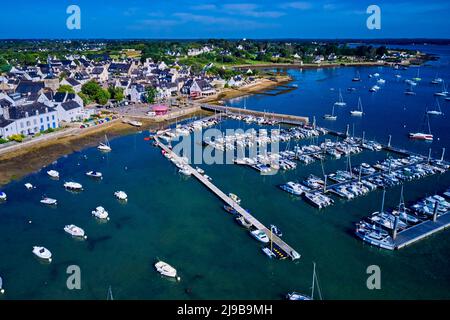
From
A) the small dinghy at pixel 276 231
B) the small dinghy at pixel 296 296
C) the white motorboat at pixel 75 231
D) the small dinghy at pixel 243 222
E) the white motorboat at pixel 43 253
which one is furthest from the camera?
the small dinghy at pixel 243 222

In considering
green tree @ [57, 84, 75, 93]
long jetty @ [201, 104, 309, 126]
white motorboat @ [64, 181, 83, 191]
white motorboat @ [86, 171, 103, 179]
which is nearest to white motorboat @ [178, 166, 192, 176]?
white motorboat @ [86, 171, 103, 179]

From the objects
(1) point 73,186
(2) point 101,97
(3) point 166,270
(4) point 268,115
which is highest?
(2) point 101,97

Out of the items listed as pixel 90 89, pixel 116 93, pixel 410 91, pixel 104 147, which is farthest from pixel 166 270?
pixel 410 91

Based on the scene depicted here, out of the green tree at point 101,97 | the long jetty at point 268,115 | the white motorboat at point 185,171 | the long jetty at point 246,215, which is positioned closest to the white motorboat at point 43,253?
the long jetty at point 246,215

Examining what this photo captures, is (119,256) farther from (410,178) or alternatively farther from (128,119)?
(128,119)

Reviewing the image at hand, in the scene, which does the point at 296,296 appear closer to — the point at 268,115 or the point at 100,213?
the point at 100,213

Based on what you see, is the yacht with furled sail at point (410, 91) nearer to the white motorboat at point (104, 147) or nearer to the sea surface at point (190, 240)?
the sea surface at point (190, 240)

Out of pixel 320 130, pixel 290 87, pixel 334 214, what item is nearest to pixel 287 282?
pixel 334 214

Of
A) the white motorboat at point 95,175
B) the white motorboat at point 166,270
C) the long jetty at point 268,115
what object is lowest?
the white motorboat at point 166,270
